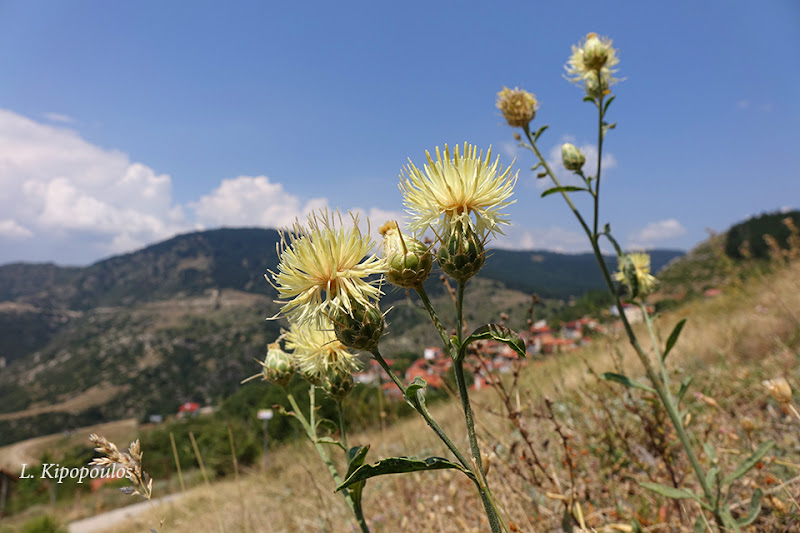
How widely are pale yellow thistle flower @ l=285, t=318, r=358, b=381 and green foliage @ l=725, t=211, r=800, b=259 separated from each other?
45358 millimetres

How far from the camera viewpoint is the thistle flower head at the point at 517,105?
290cm

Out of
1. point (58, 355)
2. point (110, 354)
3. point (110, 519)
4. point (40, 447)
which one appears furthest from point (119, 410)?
point (110, 519)

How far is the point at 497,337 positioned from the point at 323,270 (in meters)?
0.54

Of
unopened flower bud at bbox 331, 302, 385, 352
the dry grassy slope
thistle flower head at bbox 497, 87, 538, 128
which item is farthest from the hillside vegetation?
thistle flower head at bbox 497, 87, 538, 128

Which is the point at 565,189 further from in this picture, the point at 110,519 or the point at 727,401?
the point at 110,519

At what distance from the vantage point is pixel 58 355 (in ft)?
426

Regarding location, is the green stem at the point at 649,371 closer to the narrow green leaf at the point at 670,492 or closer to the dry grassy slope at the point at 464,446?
the narrow green leaf at the point at 670,492

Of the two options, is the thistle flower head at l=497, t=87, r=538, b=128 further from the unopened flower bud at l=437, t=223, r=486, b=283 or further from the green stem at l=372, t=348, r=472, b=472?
the green stem at l=372, t=348, r=472, b=472

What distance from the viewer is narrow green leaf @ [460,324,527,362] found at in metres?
1.01

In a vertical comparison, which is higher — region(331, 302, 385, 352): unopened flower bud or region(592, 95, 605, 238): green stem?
region(592, 95, 605, 238): green stem

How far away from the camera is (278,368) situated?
1905 mm

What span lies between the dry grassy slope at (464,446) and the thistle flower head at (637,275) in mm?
495

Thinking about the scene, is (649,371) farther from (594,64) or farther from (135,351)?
(135,351)

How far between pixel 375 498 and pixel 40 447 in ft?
320
